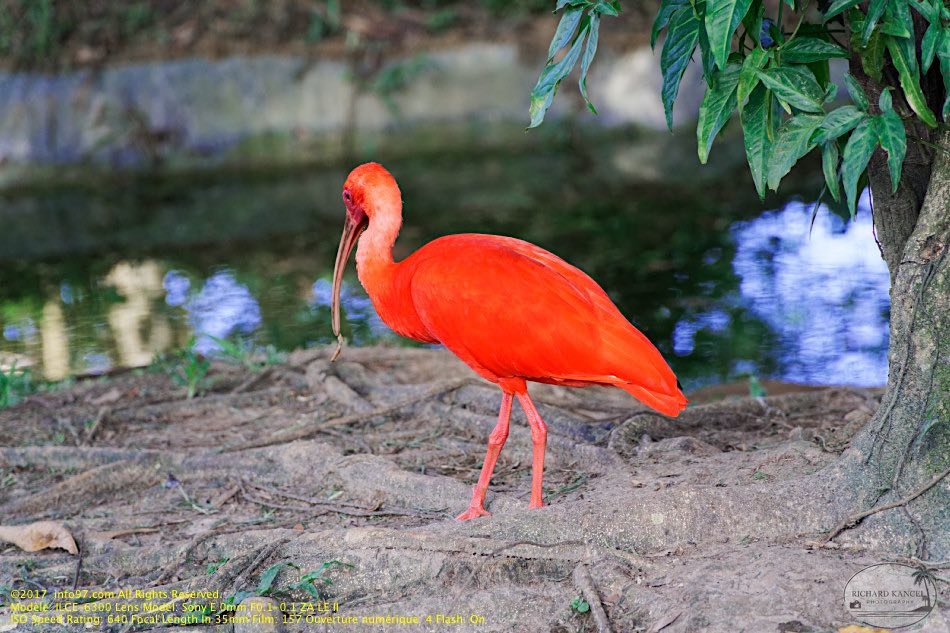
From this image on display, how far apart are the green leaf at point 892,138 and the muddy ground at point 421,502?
3.49ft

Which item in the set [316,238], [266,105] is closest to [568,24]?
[316,238]

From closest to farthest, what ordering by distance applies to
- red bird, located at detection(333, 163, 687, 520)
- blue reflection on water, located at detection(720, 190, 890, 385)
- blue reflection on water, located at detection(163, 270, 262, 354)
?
red bird, located at detection(333, 163, 687, 520) → blue reflection on water, located at detection(720, 190, 890, 385) → blue reflection on water, located at detection(163, 270, 262, 354)

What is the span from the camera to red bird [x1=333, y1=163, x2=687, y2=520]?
130 inches

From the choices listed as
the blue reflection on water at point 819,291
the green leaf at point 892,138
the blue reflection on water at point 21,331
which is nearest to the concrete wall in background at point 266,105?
the blue reflection on water at point 819,291

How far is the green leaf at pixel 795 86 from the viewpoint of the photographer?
2496 millimetres

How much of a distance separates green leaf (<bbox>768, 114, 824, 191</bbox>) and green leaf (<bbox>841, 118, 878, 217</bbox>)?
95 mm

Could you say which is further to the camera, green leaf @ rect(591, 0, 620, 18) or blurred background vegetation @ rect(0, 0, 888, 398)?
blurred background vegetation @ rect(0, 0, 888, 398)

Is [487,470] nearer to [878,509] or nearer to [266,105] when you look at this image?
[878,509]

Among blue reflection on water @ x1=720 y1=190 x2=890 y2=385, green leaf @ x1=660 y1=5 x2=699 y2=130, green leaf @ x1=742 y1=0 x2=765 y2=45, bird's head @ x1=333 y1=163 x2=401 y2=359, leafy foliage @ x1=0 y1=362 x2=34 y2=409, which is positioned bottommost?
leafy foliage @ x1=0 y1=362 x2=34 y2=409

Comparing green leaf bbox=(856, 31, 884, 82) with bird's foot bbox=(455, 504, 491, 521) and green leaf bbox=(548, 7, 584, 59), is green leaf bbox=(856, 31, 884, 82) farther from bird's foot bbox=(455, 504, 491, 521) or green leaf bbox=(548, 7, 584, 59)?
bird's foot bbox=(455, 504, 491, 521)

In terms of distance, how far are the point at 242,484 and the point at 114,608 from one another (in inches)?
38.3

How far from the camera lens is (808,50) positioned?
2.57m

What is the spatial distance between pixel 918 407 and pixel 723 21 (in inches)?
49.9

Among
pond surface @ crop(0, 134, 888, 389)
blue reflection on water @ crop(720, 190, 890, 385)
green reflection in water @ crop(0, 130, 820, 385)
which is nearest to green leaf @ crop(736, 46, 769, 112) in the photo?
blue reflection on water @ crop(720, 190, 890, 385)
